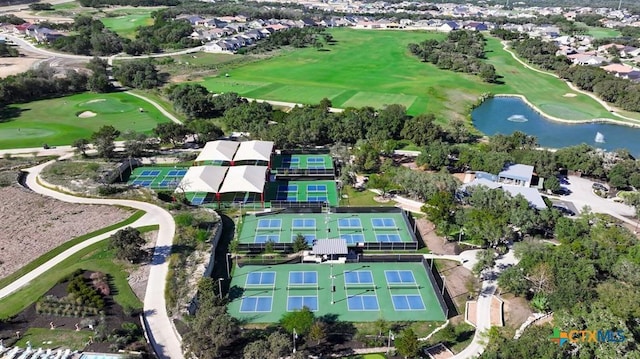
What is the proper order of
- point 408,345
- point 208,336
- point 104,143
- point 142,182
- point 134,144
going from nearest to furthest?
point 208,336 → point 408,345 → point 142,182 → point 104,143 → point 134,144

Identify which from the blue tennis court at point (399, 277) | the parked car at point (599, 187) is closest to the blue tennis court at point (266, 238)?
the blue tennis court at point (399, 277)

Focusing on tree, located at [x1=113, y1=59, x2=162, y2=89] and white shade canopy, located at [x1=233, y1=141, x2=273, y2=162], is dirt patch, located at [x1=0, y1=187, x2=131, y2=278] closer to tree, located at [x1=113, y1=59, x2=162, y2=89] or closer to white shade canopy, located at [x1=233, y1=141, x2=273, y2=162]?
white shade canopy, located at [x1=233, y1=141, x2=273, y2=162]

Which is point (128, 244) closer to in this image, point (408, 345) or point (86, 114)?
point (408, 345)

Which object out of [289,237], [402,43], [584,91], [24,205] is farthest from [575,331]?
[402,43]

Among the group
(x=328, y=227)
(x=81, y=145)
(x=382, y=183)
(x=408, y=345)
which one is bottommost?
(x=328, y=227)

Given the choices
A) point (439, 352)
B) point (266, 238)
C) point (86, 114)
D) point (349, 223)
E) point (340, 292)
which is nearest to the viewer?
point (439, 352)

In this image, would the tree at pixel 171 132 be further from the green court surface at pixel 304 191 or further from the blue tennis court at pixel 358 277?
the blue tennis court at pixel 358 277

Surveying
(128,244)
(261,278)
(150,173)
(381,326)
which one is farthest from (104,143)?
(381,326)

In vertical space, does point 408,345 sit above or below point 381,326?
above
